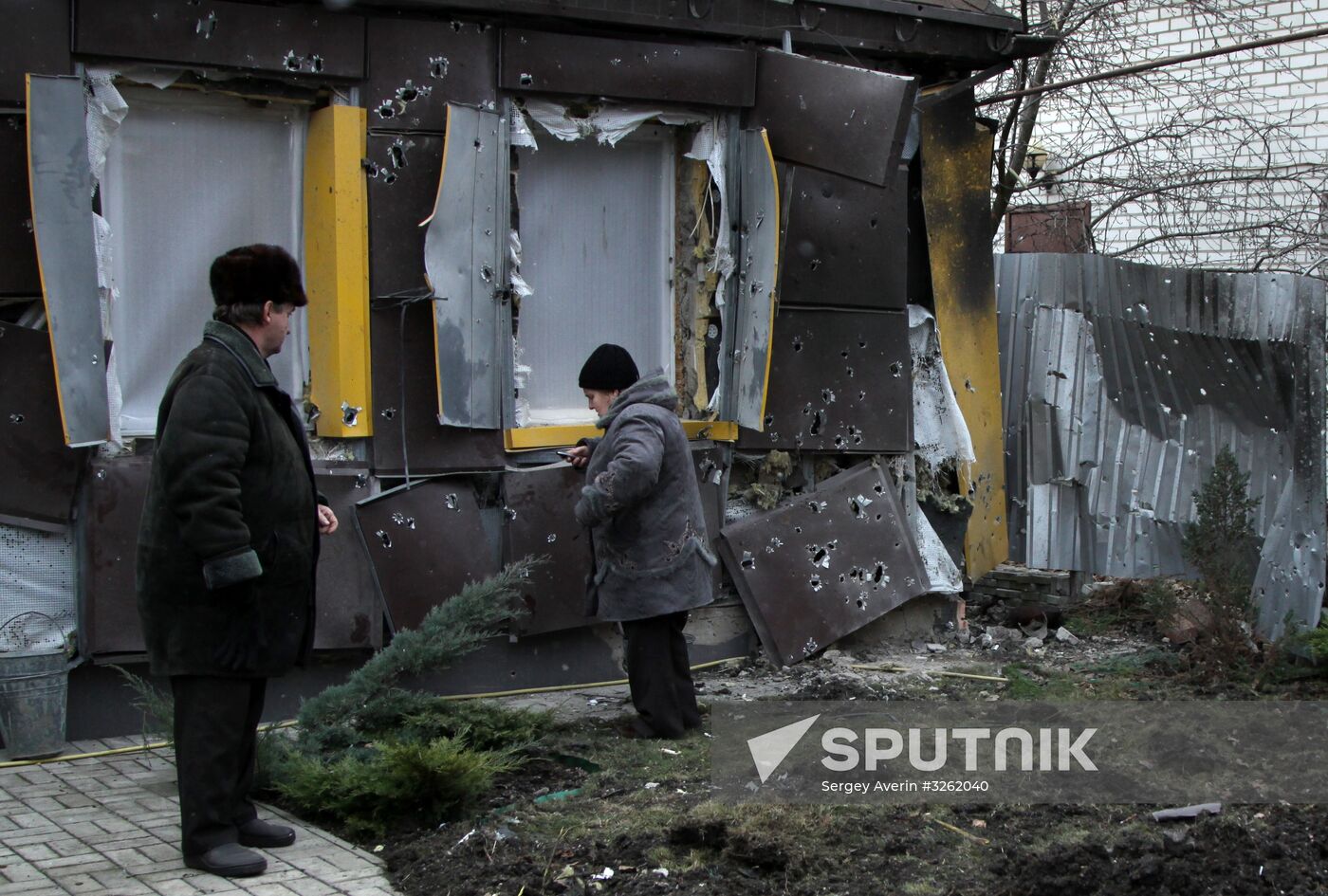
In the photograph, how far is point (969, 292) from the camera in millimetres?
8164

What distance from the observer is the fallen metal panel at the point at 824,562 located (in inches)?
291

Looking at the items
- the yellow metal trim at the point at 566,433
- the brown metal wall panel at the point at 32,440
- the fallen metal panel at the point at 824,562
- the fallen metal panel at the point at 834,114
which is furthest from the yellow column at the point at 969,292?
the brown metal wall panel at the point at 32,440

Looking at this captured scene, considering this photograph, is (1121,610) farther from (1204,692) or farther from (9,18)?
(9,18)

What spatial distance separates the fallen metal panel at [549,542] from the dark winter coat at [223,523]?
233 cm

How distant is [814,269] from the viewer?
7457mm

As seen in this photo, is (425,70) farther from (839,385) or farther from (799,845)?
(799,845)

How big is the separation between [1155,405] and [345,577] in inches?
200

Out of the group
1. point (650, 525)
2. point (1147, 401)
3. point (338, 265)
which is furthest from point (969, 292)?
point (338, 265)

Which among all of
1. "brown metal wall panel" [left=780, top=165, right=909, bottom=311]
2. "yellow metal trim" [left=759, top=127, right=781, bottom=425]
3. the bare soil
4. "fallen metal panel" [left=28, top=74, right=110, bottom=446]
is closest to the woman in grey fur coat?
the bare soil

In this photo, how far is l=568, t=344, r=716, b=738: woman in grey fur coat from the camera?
5.73 meters

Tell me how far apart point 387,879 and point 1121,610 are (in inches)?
229

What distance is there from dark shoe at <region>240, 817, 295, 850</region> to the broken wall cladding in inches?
213

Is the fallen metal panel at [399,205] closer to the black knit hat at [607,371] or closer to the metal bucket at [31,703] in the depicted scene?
the black knit hat at [607,371]

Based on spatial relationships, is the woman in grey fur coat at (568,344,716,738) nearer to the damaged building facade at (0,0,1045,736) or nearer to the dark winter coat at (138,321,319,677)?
the damaged building facade at (0,0,1045,736)
